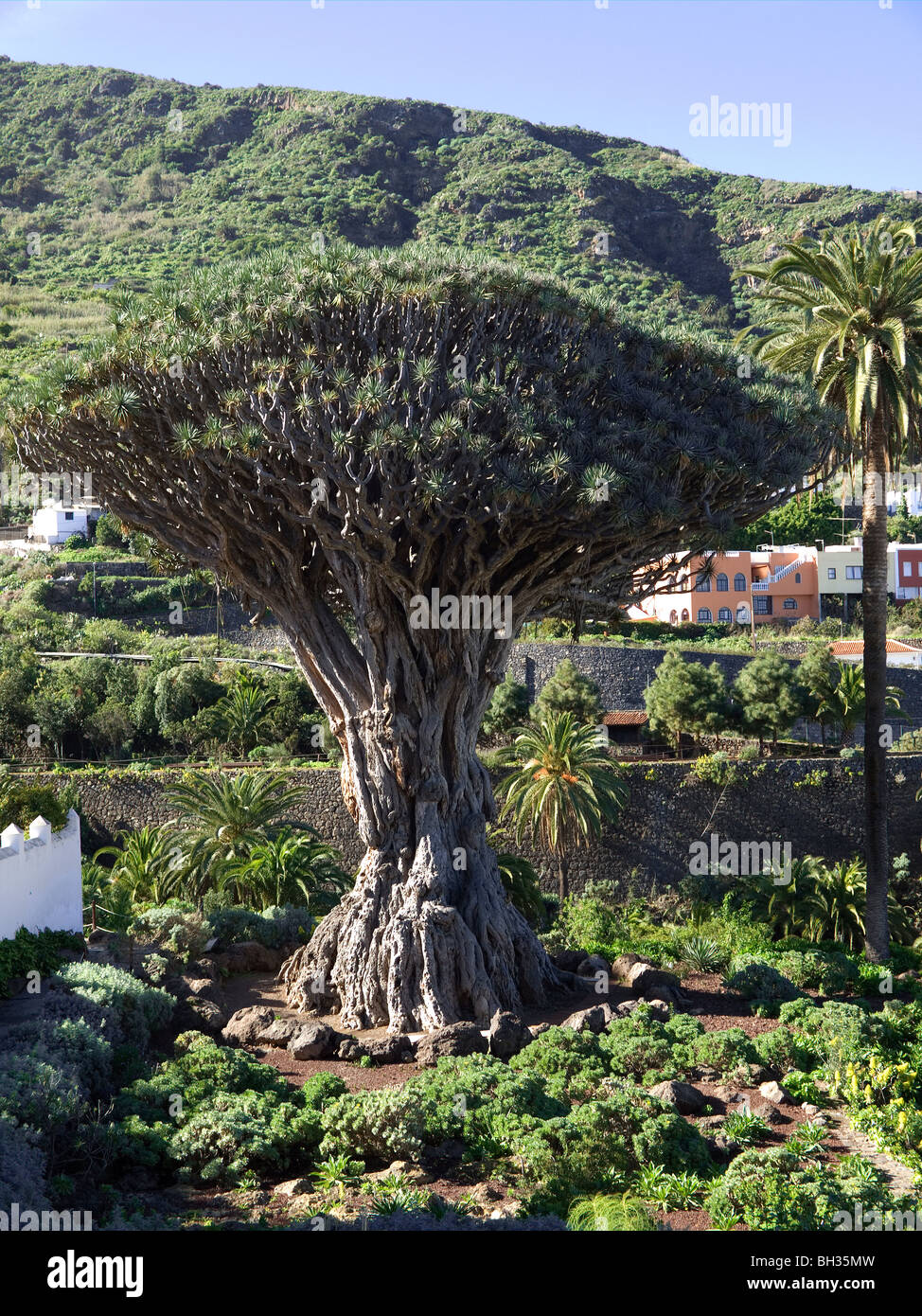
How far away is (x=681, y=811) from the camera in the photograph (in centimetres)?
2552

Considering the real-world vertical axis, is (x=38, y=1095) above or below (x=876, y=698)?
below

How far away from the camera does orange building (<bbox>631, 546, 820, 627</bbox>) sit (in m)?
47.4

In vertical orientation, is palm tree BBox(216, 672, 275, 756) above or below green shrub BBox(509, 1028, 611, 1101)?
above

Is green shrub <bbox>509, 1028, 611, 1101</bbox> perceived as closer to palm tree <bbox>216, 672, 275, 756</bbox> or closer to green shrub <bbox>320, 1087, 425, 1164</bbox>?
green shrub <bbox>320, 1087, 425, 1164</bbox>

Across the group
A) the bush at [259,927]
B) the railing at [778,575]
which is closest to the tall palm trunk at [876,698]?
the bush at [259,927]

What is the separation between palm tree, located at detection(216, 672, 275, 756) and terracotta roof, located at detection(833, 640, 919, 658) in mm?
18766

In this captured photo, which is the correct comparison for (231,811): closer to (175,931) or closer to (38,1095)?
(175,931)

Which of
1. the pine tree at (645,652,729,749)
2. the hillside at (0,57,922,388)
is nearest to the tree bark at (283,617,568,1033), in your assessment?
the pine tree at (645,652,729,749)

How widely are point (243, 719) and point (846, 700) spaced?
15.4 metres

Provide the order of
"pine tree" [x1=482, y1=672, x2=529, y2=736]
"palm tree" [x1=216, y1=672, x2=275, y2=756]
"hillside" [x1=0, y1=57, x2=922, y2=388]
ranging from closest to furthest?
"palm tree" [x1=216, y1=672, x2=275, y2=756]
"pine tree" [x1=482, y1=672, x2=529, y2=736]
"hillside" [x1=0, y1=57, x2=922, y2=388]

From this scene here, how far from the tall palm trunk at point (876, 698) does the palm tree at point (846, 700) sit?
1320cm

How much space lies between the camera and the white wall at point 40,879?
12594 millimetres

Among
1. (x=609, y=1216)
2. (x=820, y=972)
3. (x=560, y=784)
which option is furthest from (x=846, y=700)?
(x=609, y=1216)

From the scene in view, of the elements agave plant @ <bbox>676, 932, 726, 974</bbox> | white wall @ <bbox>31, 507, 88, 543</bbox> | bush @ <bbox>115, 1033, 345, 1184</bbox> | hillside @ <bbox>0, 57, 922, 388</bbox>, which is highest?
hillside @ <bbox>0, 57, 922, 388</bbox>
